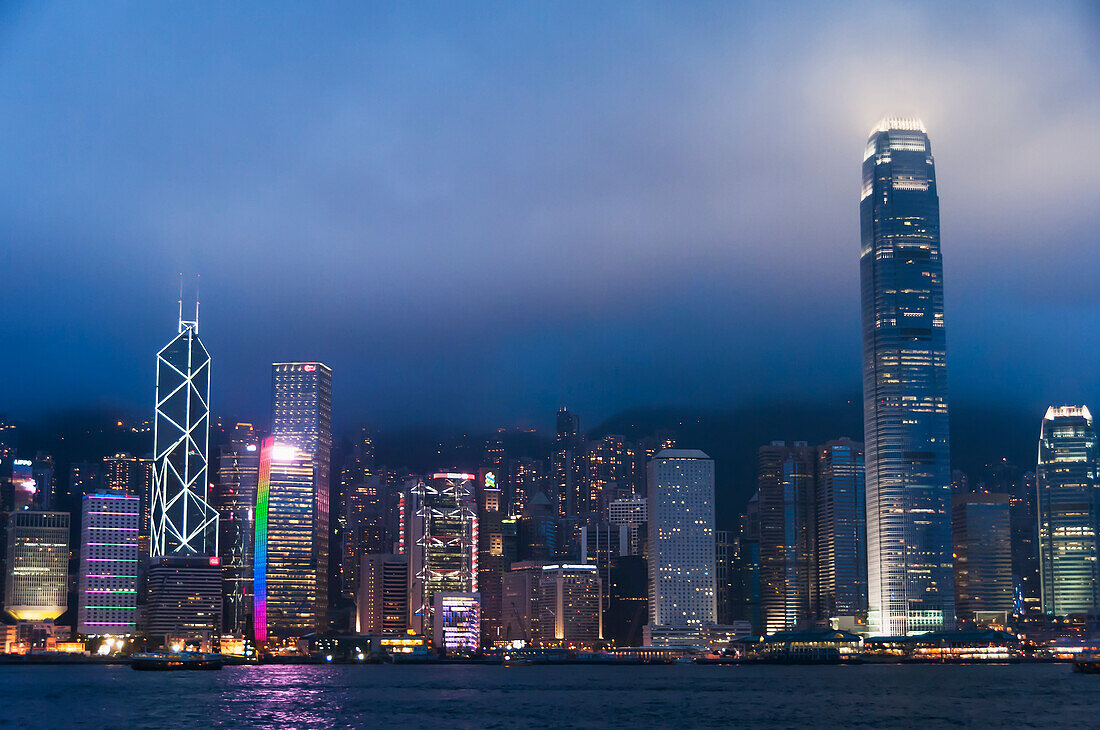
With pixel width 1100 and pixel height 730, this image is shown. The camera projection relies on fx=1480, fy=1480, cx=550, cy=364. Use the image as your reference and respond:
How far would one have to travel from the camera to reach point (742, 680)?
190000mm

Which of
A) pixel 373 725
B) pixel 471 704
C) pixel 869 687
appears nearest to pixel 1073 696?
pixel 869 687

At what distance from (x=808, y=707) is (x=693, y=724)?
2120 cm

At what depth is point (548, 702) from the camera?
13488 centimetres

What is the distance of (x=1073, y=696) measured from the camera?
139 meters

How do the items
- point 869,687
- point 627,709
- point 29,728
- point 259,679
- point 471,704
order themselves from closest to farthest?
point 29,728 → point 627,709 → point 471,704 → point 869,687 → point 259,679

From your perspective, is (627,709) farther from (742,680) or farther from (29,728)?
(742,680)

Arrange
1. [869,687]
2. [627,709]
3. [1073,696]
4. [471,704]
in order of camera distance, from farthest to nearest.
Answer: [869,687] → [1073,696] → [471,704] → [627,709]

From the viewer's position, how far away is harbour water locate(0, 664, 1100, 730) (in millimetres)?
107688

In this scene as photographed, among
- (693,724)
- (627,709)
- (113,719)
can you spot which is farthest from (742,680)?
(113,719)

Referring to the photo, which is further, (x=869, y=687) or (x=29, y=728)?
(x=869, y=687)

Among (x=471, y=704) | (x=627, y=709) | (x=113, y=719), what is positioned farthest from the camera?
(x=471, y=704)

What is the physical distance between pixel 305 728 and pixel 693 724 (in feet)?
90.3

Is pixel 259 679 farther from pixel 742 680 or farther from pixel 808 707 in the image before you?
pixel 808 707

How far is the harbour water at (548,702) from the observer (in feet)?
353
